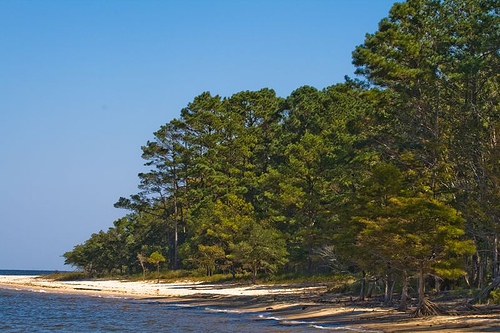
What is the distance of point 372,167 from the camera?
37.5 meters

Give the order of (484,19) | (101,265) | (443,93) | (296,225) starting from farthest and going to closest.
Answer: (101,265) < (296,225) < (443,93) < (484,19)

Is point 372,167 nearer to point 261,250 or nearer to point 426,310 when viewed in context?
point 426,310

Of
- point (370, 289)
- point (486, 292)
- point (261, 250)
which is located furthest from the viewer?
point (261, 250)

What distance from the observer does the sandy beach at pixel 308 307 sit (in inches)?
931

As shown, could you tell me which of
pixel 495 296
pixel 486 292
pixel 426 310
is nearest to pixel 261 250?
pixel 486 292

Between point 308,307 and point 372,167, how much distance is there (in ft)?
31.5

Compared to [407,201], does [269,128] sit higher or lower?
higher

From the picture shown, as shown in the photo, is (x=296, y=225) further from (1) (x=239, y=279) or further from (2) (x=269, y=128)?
(2) (x=269, y=128)

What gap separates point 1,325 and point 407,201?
23789 millimetres

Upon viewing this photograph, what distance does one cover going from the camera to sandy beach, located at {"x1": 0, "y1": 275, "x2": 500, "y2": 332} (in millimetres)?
23641

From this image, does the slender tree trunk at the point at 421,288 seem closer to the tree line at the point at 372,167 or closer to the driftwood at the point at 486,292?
the tree line at the point at 372,167

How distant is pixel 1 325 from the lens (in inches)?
1353

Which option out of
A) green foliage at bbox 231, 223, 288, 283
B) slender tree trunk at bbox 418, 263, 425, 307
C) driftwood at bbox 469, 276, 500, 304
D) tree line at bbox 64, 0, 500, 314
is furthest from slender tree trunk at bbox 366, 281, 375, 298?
green foliage at bbox 231, 223, 288, 283

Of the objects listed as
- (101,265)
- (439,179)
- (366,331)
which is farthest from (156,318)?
(101,265)
